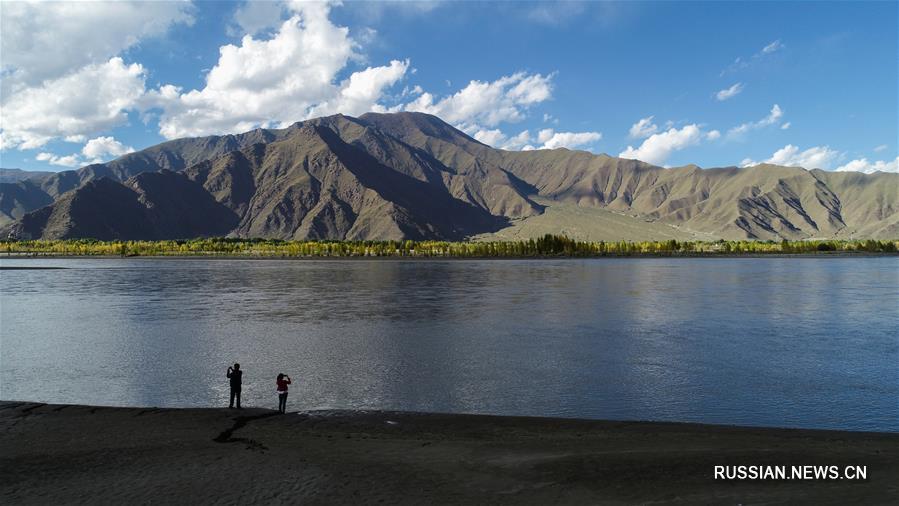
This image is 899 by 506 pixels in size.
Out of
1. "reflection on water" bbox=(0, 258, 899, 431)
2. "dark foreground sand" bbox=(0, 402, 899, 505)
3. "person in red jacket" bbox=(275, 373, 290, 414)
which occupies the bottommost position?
"reflection on water" bbox=(0, 258, 899, 431)

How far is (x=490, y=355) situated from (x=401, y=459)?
2950 centimetres

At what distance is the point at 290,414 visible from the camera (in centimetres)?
3509

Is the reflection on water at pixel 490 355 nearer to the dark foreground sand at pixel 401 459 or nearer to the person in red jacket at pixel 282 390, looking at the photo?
the person in red jacket at pixel 282 390

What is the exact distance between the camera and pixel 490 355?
55.3 m

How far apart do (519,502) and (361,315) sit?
222 ft

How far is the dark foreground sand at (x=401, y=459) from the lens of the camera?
73.2ft

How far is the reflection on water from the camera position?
38.9 m

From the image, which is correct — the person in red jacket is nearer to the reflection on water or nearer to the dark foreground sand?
the dark foreground sand

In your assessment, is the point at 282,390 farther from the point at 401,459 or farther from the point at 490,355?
the point at 490,355

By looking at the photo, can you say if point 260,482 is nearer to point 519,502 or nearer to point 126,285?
point 519,502

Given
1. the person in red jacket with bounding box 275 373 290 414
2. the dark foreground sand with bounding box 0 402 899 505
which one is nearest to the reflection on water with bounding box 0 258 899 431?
the person in red jacket with bounding box 275 373 290 414

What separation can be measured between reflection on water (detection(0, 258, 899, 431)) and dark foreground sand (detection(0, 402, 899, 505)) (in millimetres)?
4435

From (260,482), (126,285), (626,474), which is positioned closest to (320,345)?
(260,482)

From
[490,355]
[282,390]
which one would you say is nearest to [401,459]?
[282,390]
